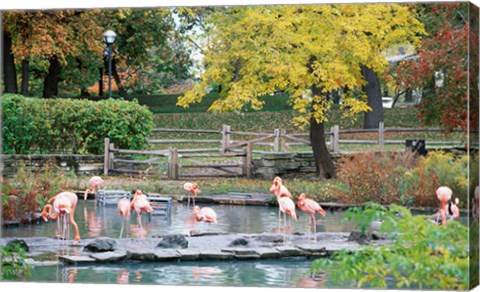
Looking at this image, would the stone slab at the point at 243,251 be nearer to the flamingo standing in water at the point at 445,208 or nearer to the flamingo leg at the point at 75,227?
the flamingo leg at the point at 75,227

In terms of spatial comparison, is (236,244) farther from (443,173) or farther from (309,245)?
(443,173)

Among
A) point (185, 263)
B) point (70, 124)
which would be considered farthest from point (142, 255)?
point (70, 124)

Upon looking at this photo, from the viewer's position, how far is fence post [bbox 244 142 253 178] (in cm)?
1149

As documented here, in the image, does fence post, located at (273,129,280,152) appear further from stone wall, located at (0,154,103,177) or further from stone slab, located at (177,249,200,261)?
stone wall, located at (0,154,103,177)

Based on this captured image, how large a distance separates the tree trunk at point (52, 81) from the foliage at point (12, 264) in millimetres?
1641

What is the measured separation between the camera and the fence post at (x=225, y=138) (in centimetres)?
1130

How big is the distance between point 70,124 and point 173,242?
193 cm

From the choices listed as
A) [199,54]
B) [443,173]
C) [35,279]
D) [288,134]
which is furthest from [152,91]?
[443,173]

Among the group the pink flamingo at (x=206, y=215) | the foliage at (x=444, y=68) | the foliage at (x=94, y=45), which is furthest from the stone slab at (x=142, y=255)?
the foliage at (x=444, y=68)

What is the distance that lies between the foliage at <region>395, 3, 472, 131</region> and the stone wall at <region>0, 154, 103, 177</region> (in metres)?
3.21

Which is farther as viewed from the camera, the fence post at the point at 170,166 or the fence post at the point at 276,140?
the fence post at the point at 170,166

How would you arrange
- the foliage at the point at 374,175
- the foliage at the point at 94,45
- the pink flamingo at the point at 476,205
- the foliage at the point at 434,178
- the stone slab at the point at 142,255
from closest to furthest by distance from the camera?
1. the pink flamingo at the point at 476,205
2. the foliage at the point at 434,178
3. the foliage at the point at 374,175
4. the stone slab at the point at 142,255
5. the foliage at the point at 94,45

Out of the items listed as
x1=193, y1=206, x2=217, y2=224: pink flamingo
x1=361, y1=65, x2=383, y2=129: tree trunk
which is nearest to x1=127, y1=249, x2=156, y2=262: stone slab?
x1=193, y1=206, x2=217, y2=224: pink flamingo

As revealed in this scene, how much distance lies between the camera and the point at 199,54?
449 inches
